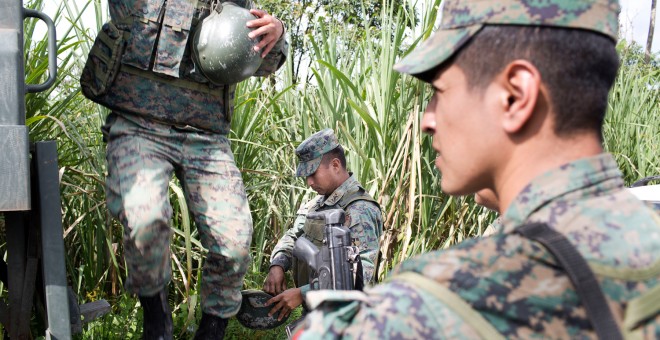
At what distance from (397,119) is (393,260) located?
776mm

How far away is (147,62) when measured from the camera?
2787 millimetres

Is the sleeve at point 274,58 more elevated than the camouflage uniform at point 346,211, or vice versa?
the sleeve at point 274,58

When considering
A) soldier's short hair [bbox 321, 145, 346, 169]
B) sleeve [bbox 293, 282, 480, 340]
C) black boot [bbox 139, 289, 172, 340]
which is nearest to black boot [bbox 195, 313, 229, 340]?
black boot [bbox 139, 289, 172, 340]

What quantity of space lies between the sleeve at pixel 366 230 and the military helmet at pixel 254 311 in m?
0.46

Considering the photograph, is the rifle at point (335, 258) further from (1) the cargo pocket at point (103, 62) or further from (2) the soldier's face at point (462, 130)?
(2) the soldier's face at point (462, 130)

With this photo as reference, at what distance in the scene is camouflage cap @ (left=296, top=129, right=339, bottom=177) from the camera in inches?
150

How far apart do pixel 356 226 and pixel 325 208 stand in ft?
1.01

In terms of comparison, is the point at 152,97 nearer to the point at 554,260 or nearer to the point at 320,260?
the point at 320,260

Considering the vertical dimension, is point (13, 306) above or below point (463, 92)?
below

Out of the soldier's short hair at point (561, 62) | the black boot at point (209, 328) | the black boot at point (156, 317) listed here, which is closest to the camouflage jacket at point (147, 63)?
the black boot at point (156, 317)

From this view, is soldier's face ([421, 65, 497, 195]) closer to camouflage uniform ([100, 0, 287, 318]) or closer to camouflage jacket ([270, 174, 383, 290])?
camouflage uniform ([100, 0, 287, 318])

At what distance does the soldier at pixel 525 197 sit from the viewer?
Result: 2.55 feet

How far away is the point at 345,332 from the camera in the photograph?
32.1 inches

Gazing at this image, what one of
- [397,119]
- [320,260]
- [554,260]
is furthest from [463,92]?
[397,119]
